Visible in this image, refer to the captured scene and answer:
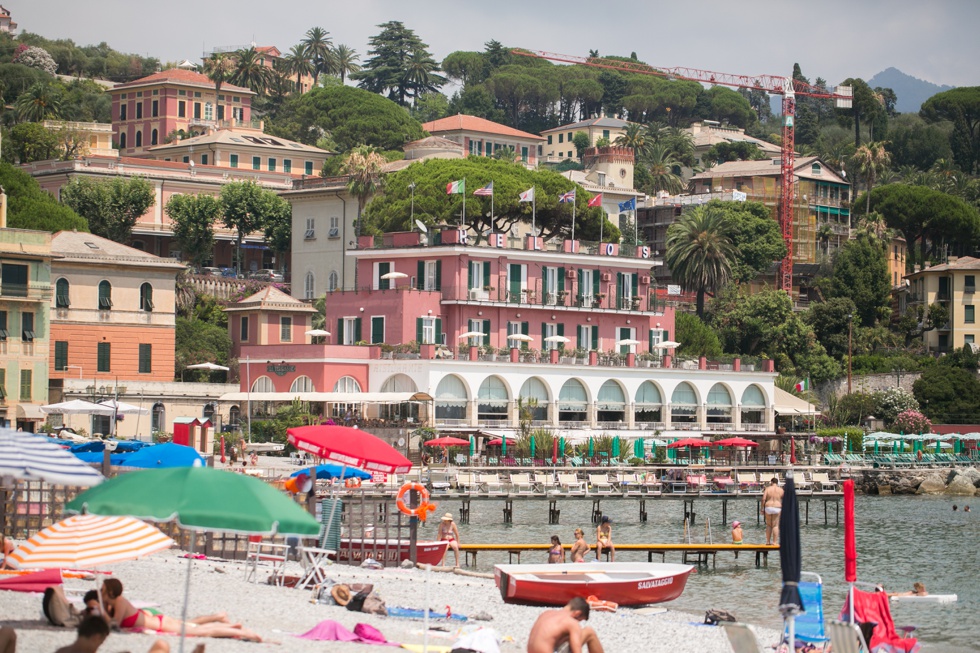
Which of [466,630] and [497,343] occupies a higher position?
[497,343]

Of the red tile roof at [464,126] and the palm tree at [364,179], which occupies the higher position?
the red tile roof at [464,126]

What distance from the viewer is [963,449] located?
7756cm

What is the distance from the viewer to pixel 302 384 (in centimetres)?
6381

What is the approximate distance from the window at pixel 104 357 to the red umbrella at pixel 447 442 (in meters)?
13.2

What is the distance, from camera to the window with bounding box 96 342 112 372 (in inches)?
2420

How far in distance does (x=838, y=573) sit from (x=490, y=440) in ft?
81.4

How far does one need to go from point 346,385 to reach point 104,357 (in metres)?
9.68

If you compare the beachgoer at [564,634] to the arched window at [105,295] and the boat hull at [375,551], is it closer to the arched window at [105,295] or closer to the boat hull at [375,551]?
the boat hull at [375,551]

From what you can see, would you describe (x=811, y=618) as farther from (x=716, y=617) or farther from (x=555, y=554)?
(x=555, y=554)

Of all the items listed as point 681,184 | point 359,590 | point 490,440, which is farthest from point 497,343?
point 681,184

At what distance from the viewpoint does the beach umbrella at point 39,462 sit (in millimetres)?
17297

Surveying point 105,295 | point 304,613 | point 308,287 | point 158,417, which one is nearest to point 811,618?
point 304,613

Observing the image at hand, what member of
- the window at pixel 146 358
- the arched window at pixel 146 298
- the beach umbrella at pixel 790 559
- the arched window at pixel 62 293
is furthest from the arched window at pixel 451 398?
the beach umbrella at pixel 790 559

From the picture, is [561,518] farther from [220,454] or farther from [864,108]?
[864,108]
